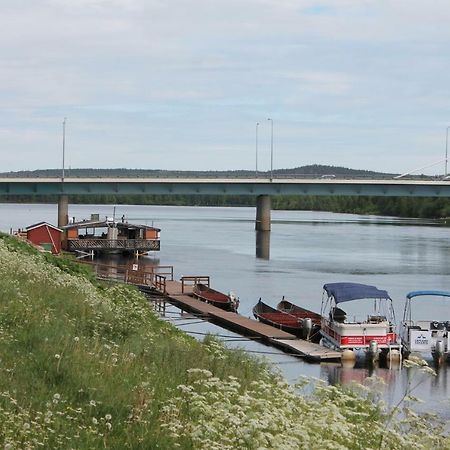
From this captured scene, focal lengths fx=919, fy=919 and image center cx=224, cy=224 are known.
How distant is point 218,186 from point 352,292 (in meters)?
79.3

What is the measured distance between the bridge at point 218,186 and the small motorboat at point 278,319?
224 ft

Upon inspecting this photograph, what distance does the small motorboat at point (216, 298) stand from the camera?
169 ft

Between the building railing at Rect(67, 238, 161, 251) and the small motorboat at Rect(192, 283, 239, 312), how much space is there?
116ft

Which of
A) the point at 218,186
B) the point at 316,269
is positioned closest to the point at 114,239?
the point at 316,269

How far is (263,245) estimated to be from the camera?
11344cm

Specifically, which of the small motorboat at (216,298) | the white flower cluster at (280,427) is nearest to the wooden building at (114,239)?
the small motorboat at (216,298)

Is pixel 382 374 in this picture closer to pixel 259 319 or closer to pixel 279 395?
pixel 259 319

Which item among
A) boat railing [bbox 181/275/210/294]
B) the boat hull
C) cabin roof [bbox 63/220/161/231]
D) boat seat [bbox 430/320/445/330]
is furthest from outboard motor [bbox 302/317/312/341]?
cabin roof [bbox 63/220/161/231]

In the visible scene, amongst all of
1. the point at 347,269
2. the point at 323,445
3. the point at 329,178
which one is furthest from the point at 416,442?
the point at 329,178

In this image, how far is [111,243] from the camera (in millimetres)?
Answer: 92000

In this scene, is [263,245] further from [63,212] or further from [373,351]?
[373,351]

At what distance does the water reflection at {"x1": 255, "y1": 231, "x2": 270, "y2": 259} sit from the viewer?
98.3 metres

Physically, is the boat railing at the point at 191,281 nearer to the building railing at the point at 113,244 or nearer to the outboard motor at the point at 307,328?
the outboard motor at the point at 307,328

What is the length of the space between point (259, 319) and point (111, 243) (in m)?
47.5
